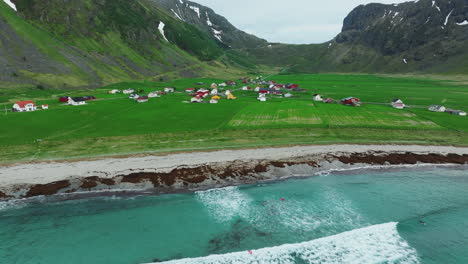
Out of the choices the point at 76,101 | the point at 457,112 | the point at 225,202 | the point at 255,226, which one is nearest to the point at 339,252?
the point at 255,226

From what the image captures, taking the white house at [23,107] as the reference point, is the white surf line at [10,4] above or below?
above

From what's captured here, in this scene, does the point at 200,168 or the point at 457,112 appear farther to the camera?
the point at 457,112

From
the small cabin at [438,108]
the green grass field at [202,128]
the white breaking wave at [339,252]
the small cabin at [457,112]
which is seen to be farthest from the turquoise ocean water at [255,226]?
the small cabin at [438,108]

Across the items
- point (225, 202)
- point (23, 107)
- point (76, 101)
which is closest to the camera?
point (225, 202)

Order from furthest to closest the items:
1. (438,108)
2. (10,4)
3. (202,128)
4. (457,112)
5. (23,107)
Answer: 1. (10,4)
2. (438,108)
3. (23,107)
4. (457,112)
5. (202,128)

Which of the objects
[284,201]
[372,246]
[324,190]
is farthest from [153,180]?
[372,246]

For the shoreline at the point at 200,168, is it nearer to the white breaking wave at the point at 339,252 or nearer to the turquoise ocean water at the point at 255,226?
the turquoise ocean water at the point at 255,226

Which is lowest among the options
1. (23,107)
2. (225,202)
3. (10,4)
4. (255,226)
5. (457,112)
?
(255,226)

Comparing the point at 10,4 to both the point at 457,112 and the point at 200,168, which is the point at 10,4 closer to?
the point at 200,168
